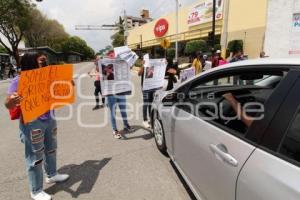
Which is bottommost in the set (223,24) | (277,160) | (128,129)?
(128,129)

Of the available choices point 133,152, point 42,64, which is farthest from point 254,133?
point 133,152

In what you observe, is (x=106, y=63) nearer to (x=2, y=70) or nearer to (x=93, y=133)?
(x=93, y=133)

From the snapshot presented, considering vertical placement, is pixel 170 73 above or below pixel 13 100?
above

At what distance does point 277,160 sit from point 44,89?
2.55 metres

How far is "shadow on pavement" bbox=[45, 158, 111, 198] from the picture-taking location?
3.30m

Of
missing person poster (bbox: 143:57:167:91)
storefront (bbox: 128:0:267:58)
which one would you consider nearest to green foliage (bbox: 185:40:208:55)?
storefront (bbox: 128:0:267:58)

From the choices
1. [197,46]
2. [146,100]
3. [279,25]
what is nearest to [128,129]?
[146,100]

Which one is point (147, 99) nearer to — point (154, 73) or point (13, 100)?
point (154, 73)

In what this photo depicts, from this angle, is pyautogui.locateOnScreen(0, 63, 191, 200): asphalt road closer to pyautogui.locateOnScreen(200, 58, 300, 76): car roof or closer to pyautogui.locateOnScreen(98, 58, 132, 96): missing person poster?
pyautogui.locateOnScreen(98, 58, 132, 96): missing person poster

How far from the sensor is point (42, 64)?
3072mm

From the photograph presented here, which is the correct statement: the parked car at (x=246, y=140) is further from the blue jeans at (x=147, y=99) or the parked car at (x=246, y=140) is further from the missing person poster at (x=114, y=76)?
the blue jeans at (x=147, y=99)

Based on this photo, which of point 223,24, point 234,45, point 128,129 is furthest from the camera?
point 223,24

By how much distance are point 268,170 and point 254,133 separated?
310 mm

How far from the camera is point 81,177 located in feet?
12.0
